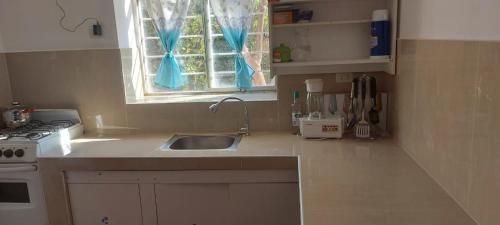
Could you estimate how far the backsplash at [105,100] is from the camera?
2580 mm

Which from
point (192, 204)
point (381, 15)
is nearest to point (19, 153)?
point (192, 204)

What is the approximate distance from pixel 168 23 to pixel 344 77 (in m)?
1.30

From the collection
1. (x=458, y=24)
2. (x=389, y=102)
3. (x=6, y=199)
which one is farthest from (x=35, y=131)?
(x=458, y=24)

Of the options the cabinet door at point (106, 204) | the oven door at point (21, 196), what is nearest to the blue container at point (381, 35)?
the cabinet door at point (106, 204)

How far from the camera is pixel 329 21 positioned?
7.49ft

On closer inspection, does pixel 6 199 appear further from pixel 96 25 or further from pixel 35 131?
pixel 96 25

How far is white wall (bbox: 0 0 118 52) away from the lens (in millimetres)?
2535

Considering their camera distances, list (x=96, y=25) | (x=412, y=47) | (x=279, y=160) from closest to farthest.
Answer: (x=412, y=47) < (x=279, y=160) < (x=96, y=25)

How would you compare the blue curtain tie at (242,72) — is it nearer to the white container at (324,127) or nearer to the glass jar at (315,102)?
the glass jar at (315,102)

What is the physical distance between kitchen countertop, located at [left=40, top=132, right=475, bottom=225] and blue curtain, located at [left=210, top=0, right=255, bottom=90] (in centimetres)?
60

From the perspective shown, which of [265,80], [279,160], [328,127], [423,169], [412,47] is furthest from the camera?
[265,80]

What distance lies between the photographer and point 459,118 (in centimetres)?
130

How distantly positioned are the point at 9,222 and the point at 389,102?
2.50 meters

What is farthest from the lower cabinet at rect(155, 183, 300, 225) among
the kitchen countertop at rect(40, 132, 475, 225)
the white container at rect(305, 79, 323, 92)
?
the white container at rect(305, 79, 323, 92)
